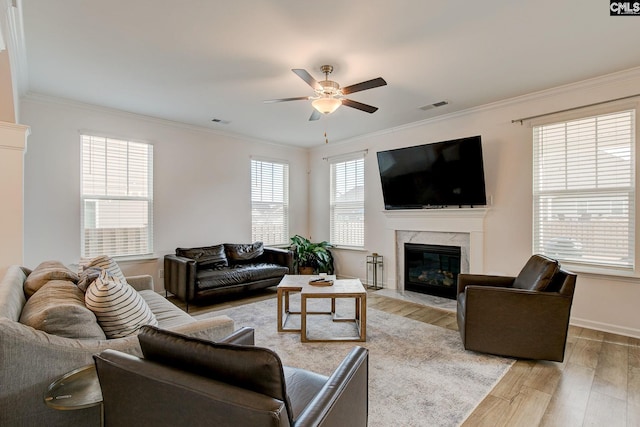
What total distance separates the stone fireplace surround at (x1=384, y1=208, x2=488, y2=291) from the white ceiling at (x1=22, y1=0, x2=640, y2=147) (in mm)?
1560

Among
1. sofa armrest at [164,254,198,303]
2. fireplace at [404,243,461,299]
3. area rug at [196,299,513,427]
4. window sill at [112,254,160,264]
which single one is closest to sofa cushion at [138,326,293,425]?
area rug at [196,299,513,427]

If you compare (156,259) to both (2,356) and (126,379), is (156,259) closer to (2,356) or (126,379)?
(2,356)

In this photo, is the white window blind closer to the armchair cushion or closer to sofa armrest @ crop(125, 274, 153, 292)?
the armchair cushion

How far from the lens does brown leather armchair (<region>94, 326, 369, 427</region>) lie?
3.03 feet

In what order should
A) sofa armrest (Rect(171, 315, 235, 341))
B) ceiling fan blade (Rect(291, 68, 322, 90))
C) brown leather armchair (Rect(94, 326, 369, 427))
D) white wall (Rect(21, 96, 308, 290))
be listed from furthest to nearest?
white wall (Rect(21, 96, 308, 290)), ceiling fan blade (Rect(291, 68, 322, 90)), sofa armrest (Rect(171, 315, 235, 341)), brown leather armchair (Rect(94, 326, 369, 427))

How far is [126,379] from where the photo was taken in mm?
1143

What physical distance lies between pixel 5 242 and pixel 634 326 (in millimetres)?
6072

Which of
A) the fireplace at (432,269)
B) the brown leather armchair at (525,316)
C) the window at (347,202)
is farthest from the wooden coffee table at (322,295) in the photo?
the window at (347,202)

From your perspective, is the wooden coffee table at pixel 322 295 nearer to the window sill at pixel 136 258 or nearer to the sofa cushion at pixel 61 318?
the sofa cushion at pixel 61 318

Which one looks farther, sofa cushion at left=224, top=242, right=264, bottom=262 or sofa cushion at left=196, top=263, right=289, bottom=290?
sofa cushion at left=224, top=242, right=264, bottom=262

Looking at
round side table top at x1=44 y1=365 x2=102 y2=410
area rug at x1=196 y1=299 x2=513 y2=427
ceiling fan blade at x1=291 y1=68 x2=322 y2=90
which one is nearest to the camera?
round side table top at x1=44 y1=365 x2=102 y2=410

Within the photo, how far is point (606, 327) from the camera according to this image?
3.34m

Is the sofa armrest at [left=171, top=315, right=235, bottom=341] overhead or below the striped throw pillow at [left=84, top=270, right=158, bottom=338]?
below

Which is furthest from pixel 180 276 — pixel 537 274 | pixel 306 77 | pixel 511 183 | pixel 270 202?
pixel 511 183
